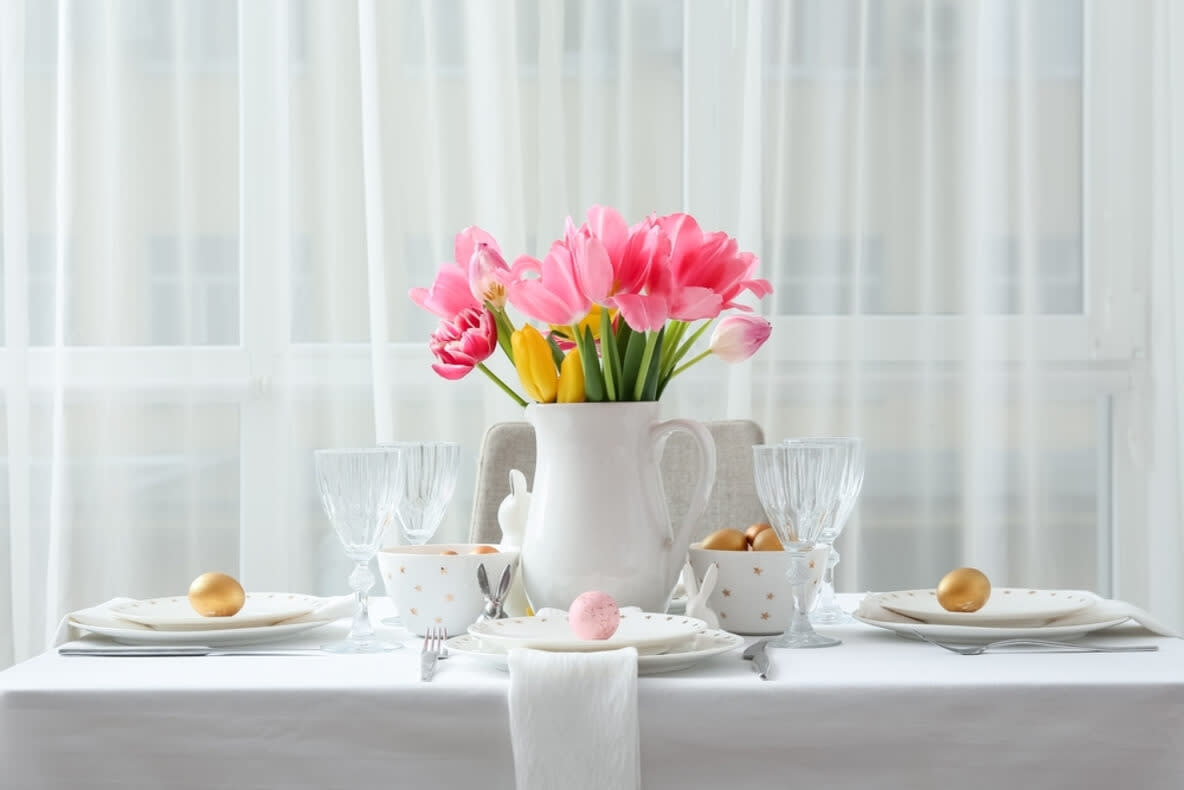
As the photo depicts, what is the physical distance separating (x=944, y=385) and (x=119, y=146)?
1838 millimetres

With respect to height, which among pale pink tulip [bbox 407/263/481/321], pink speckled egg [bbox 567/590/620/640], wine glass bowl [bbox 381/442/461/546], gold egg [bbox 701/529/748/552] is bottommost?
pink speckled egg [bbox 567/590/620/640]

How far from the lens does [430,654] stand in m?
0.96

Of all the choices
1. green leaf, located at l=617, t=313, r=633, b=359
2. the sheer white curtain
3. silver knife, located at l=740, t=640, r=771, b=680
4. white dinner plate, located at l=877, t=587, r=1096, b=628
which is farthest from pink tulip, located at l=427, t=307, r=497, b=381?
the sheer white curtain

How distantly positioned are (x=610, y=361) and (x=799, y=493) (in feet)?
0.66

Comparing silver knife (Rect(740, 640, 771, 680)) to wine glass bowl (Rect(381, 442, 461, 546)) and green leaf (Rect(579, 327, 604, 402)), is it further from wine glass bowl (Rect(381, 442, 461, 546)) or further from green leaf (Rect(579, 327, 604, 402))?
wine glass bowl (Rect(381, 442, 461, 546))

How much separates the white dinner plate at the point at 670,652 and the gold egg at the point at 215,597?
284 millimetres

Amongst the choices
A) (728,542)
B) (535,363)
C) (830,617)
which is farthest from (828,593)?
(535,363)

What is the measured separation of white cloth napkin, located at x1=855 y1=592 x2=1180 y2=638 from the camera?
43.6 inches

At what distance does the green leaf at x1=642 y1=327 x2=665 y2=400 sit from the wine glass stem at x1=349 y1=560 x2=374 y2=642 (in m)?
0.29

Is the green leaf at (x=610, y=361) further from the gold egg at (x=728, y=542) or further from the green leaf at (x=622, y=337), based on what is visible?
the gold egg at (x=728, y=542)

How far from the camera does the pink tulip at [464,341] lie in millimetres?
1123

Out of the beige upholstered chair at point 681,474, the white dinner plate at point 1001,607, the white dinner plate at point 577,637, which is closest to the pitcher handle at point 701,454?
the white dinner plate at point 577,637

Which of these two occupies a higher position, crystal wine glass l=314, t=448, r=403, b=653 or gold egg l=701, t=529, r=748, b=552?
crystal wine glass l=314, t=448, r=403, b=653

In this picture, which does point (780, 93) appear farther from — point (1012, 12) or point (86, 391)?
point (86, 391)
